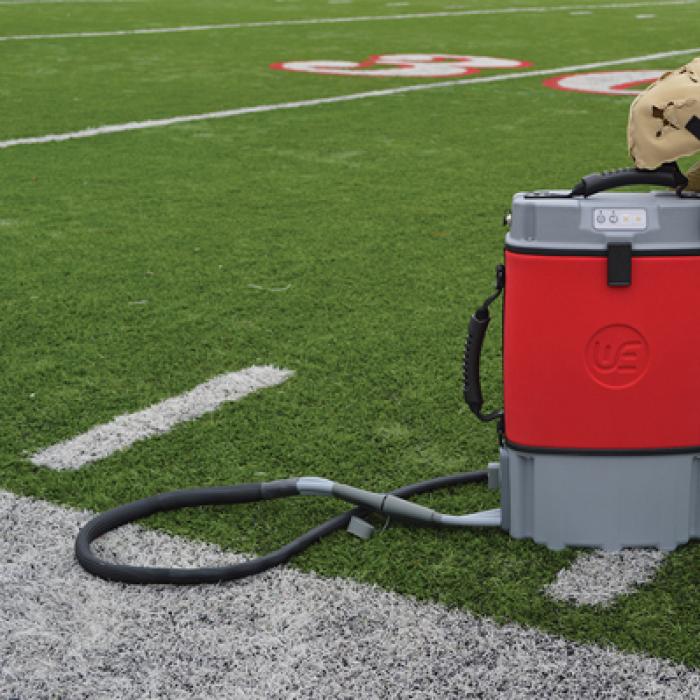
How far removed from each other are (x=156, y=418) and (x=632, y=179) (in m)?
1.43

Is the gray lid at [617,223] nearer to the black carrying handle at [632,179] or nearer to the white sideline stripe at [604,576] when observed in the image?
the black carrying handle at [632,179]

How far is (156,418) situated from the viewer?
3.04 m

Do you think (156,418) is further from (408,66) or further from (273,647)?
(408,66)

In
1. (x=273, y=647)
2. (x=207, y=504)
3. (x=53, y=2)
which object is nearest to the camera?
(x=273, y=647)

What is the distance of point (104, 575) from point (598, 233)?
45.3 inches

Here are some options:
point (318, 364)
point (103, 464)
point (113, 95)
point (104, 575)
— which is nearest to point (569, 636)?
point (104, 575)

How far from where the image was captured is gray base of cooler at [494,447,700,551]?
2273 millimetres

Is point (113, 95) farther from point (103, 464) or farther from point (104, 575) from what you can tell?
point (104, 575)

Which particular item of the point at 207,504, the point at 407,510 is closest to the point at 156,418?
the point at 207,504

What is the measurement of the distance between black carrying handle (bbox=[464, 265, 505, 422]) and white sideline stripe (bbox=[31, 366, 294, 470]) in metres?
0.88

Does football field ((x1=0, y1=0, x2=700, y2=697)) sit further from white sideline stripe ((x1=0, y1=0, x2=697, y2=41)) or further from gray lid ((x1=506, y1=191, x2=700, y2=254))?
white sideline stripe ((x1=0, y1=0, x2=697, y2=41))

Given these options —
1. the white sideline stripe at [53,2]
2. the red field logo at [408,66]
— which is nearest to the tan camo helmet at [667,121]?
the red field logo at [408,66]

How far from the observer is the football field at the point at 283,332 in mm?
2174

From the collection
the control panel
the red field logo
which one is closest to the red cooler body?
the control panel
